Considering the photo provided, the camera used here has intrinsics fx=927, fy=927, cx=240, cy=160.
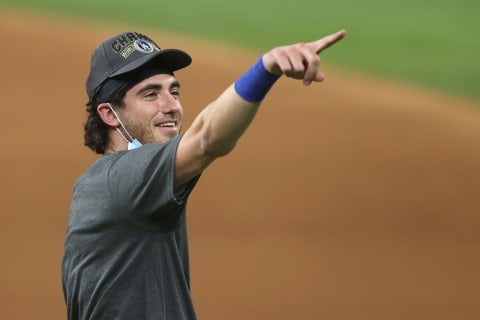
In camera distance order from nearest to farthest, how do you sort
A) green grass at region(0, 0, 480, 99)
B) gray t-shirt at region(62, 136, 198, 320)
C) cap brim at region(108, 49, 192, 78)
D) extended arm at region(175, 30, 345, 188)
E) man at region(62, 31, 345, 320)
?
extended arm at region(175, 30, 345, 188)
man at region(62, 31, 345, 320)
gray t-shirt at region(62, 136, 198, 320)
cap brim at region(108, 49, 192, 78)
green grass at region(0, 0, 480, 99)

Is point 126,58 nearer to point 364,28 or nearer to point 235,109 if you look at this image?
point 235,109

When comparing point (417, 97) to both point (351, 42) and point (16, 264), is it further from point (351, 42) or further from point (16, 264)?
point (16, 264)

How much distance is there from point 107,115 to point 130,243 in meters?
0.39

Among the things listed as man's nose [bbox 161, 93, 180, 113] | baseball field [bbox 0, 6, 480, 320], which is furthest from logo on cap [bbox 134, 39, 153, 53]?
baseball field [bbox 0, 6, 480, 320]

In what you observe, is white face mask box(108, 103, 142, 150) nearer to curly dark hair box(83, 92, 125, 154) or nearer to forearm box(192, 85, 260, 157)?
curly dark hair box(83, 92, 125, 154)

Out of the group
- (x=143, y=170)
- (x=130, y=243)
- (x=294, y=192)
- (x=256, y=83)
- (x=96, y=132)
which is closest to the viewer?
(x=256, y=83)

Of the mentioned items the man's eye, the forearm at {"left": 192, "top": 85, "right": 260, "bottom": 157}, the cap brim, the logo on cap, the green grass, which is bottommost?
the forearm at {"left": 192, "top": 85, "right": 260, "bottom": 157}

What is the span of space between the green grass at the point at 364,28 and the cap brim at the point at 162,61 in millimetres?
1348

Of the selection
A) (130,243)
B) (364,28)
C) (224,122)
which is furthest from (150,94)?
(364,28)

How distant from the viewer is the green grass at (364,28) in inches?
133

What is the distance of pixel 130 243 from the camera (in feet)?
5.65

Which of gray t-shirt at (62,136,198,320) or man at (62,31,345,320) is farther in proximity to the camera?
gray t-shirt at (62,136,198,320)

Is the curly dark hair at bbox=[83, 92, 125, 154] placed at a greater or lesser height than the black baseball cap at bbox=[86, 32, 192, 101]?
lesser

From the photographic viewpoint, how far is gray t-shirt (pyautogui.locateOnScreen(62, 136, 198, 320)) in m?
1.63
